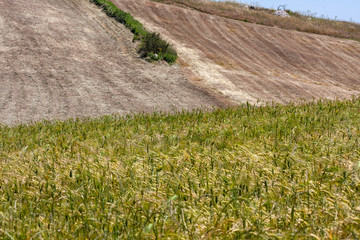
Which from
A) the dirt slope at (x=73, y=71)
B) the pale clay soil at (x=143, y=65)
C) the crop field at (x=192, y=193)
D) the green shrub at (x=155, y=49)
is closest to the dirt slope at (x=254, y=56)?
the pale clay soil at (x=143, y=65)

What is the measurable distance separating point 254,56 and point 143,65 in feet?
29.3

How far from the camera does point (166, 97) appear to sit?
54.4ft

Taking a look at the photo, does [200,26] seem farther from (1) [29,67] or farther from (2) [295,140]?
(2) [295,140]

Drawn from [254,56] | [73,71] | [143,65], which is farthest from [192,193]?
[254,56]

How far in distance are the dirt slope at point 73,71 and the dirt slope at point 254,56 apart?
2.61m

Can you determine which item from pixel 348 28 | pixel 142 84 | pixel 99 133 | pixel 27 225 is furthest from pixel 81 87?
pixel 348 28

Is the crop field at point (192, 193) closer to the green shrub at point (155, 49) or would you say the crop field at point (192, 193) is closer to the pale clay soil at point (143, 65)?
the pale clay soil at point (143, 65)

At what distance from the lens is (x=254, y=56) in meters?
25.8

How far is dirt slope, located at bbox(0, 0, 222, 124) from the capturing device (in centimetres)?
1462

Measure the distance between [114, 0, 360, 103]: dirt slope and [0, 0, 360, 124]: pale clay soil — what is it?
0.08m

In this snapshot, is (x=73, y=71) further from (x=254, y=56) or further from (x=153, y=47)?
(x=254, y=56)

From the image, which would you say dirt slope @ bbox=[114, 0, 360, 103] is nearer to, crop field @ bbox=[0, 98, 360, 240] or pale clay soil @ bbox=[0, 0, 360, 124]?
pale clay soil @ bbox=[0, 0, 360, 124]

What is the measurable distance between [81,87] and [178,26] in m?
14.2

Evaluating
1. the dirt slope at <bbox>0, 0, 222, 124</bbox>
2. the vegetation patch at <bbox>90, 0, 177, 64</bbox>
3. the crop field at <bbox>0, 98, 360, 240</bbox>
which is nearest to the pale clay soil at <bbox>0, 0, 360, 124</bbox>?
the dirt slope at <bbox>0, 0, 222, 124</bbox>
